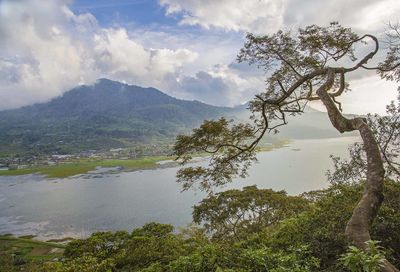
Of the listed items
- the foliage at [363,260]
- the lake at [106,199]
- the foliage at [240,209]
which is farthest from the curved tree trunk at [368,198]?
the lake at [106,199]

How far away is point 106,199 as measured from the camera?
60594 mm

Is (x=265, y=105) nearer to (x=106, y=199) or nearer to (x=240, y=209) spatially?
(x=240, y=209)

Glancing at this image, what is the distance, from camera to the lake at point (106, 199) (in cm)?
4588

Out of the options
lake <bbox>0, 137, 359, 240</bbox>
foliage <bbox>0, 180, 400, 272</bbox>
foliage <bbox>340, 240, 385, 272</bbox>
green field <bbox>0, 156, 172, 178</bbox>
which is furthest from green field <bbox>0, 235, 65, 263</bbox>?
green field <bbox>0, 156, 172, 178</bbox>

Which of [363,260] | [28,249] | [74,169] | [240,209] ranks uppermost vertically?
[363,260]

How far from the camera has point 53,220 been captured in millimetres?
50156

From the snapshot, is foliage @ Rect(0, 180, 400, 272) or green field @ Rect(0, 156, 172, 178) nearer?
foliage @ Rect(0, 180, 400, 272)

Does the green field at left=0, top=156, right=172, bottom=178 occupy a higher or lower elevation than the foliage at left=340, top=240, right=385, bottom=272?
lower

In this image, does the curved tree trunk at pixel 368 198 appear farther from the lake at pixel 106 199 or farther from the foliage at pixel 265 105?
the lake at pixel 106 199

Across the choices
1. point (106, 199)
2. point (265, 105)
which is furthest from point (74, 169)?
point (265, 105)

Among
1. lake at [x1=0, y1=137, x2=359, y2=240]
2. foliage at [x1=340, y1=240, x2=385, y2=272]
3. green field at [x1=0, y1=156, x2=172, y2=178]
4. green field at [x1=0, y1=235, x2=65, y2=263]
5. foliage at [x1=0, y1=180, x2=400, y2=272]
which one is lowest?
green field at [x1=0, y1=235, x2=65, y2=263]

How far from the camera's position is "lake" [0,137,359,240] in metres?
45.9

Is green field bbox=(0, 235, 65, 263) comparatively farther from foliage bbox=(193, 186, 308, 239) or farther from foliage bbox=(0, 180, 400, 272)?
foliage bbox=(0, 180, 400, 272)

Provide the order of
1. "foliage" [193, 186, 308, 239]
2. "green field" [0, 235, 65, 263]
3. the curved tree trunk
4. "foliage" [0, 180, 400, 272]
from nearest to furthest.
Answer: the curved tree trunk → "foliage" [0, 180, 400, 272] → "foliage" [193, 186, 308, 239] → "green field" [0, 235, 65, 263]
